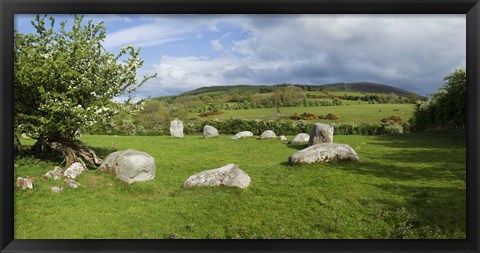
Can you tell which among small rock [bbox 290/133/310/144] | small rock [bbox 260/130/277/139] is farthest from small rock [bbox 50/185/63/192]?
small rock [bbox 260/130/277/139]

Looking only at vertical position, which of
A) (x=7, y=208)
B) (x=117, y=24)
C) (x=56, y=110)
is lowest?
(x=7, y=208)

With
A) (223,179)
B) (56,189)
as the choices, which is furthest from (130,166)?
(223,179)

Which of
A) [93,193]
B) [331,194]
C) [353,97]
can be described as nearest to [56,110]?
[93,193]

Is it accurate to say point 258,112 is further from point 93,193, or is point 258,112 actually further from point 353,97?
point 93,193

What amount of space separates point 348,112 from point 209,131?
6.49 metres

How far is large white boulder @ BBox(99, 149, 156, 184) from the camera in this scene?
724cm

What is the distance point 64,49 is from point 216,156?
5805mm

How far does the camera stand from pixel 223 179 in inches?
264

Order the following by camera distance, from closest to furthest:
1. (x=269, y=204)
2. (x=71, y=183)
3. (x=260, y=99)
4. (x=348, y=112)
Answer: (x=269, y=204) < (x=71, y=183) < (x=348, y=112) < (x=260, y=99)

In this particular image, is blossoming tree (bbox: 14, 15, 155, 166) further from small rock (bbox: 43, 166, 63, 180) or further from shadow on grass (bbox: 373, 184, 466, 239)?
shadow on grass (bbox: 373, 184, 466, 239)

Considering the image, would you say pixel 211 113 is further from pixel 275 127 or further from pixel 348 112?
pixel 348 112

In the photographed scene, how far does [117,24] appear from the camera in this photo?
703 centimetres

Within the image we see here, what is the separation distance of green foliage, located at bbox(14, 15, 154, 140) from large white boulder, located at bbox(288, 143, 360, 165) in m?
4.77

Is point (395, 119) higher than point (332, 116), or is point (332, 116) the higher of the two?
point (332, 116)
